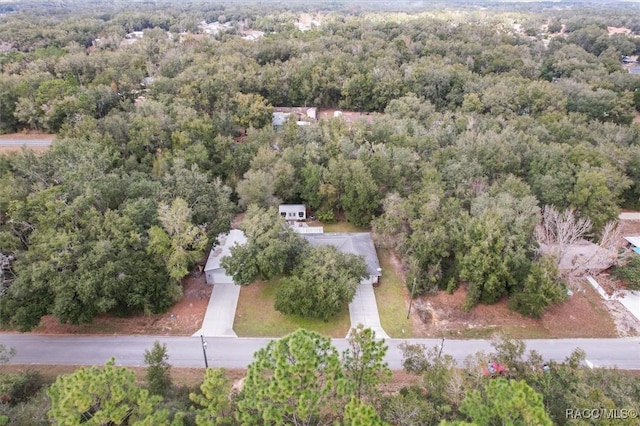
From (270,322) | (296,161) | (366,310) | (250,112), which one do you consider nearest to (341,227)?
(296,161)

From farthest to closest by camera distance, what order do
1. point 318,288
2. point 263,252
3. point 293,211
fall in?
point 293,211, point 263,252, point 318,288

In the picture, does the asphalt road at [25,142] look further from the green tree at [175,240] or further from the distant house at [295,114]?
the green tree at [175,240]

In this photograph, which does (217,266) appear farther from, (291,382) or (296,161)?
(291,382)

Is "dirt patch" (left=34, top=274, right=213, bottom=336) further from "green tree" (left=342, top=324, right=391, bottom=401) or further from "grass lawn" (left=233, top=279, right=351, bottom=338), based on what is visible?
"green tree" (left=342, top=324, right=391, bottom=401)

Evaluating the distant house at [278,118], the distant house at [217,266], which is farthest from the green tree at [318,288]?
the distant house at [278,118]

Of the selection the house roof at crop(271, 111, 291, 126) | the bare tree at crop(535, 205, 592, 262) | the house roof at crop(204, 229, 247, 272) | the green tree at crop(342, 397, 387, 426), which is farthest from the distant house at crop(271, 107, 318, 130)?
the green tree at crop(342, 397, 387, 426)

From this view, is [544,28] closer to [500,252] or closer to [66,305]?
[500,252]

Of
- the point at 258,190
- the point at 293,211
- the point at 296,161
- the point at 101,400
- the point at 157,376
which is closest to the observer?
the point at 101,400
